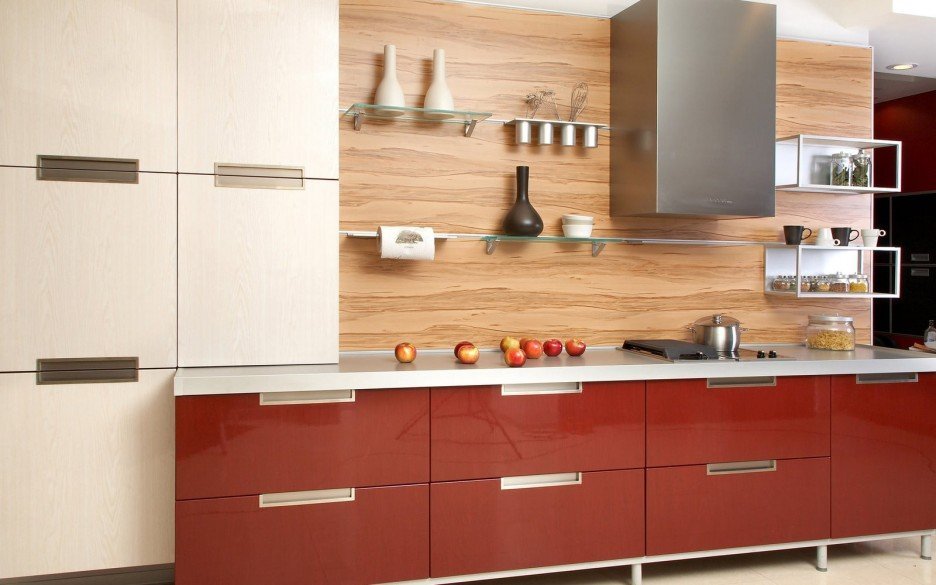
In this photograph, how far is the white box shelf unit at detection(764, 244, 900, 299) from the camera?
3.75m

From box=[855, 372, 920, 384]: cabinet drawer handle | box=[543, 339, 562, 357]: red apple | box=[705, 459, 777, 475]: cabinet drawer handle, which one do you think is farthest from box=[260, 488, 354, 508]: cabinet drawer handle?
box=[855, 372, 920, 384]: cabinet drawer handle

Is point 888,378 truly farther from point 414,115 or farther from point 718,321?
point 414,115

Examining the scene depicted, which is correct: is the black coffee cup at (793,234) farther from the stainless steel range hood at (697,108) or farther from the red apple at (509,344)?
the red apple at (509,344)

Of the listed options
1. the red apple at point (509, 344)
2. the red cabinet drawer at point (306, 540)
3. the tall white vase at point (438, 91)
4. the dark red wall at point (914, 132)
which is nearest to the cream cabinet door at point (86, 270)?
the red cabinet drawer at point (306, 540)

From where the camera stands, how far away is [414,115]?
10.6ft

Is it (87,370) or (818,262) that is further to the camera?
(818,262)

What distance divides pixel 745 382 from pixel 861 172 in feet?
4.48

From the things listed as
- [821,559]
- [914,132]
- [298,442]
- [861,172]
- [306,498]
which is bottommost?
[821,559]

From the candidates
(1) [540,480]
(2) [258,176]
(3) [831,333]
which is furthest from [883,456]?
(2) [258,176]

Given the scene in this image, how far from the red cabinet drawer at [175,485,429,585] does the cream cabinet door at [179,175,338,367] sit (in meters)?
0.51

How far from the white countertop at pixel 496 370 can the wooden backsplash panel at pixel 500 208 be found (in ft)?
0.67

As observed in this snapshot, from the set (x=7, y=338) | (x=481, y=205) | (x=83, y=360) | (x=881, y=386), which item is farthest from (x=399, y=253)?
(x=881, y=386)

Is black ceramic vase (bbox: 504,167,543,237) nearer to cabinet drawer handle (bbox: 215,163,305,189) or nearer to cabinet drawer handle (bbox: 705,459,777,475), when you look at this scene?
cabinet drawer handle (bbox: 215,163,305,189)

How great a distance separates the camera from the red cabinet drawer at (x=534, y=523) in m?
2.73
